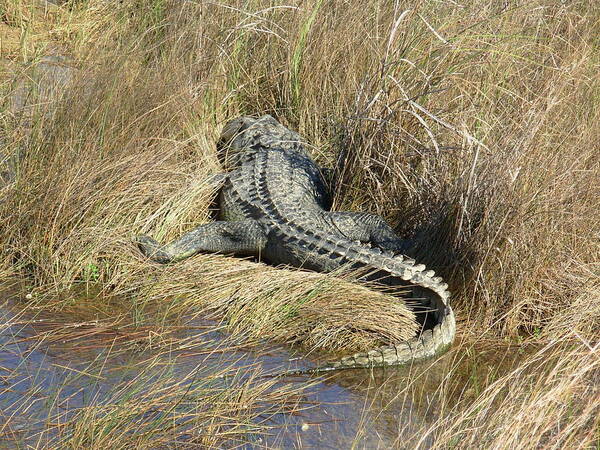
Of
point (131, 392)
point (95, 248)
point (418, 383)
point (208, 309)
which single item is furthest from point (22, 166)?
point (418, 383)

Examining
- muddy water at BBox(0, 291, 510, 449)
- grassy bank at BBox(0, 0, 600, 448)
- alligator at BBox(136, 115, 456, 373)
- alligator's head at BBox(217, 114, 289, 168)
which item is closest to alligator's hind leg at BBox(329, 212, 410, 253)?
alligator at BBox(136, 115, 456, 373)

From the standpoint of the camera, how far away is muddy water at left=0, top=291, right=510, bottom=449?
338 centimetres

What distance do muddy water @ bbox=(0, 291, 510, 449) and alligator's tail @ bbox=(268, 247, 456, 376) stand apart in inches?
2.0

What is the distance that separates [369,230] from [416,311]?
2.57 ft

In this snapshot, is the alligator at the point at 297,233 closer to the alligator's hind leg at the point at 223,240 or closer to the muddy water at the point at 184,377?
the alligator's hind leg at the point at 223,240

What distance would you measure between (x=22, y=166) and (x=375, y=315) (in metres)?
2.13

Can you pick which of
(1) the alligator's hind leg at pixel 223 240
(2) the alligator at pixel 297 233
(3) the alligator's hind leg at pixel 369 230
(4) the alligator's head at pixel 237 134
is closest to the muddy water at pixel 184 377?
(2) the alligator at pixel 297 233

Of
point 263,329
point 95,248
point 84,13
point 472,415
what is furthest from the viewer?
point 84,13

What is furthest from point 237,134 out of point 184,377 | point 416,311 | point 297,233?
point 184,377

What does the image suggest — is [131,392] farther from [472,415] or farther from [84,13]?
[84,13]

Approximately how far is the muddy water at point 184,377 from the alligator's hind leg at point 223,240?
2.61 ft

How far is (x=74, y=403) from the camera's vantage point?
3.45 metres

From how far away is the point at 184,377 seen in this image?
12.1ft

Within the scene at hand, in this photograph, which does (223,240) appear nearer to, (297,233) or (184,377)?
(297,233)
